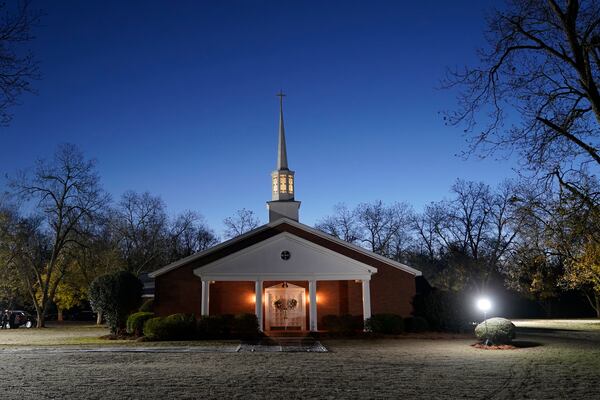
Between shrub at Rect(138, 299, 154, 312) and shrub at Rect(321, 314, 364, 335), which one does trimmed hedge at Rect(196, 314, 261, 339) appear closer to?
shrub at Rect(321, 314, 364, 335)

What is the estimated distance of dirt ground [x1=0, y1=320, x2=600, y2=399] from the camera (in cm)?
998

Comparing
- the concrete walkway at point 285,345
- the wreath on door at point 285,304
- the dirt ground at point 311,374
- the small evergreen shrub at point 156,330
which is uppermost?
the wreath on door at point 285,304

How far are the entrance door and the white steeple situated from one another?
533 cm

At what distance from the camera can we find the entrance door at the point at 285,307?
27.7 m

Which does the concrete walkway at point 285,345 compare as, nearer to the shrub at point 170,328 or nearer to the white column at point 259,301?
the white column at point 259,301

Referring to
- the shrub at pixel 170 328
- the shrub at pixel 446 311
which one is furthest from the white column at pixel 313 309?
the shrub at pixel 170 328

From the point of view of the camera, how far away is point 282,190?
32.4m

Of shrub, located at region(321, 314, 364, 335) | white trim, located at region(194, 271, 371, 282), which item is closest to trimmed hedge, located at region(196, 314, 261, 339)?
white trim, located at region(194, 271, 371, 282)

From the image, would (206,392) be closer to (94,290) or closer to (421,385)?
(421,385)

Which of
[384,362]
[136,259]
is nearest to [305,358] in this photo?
[384,362]

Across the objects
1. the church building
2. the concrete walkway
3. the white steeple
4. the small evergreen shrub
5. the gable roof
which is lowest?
the concrete walkway

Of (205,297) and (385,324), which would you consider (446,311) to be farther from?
(205,297)

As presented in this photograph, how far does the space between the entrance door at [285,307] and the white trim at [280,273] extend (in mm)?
2840

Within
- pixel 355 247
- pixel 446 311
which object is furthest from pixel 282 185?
pixel 446 311
